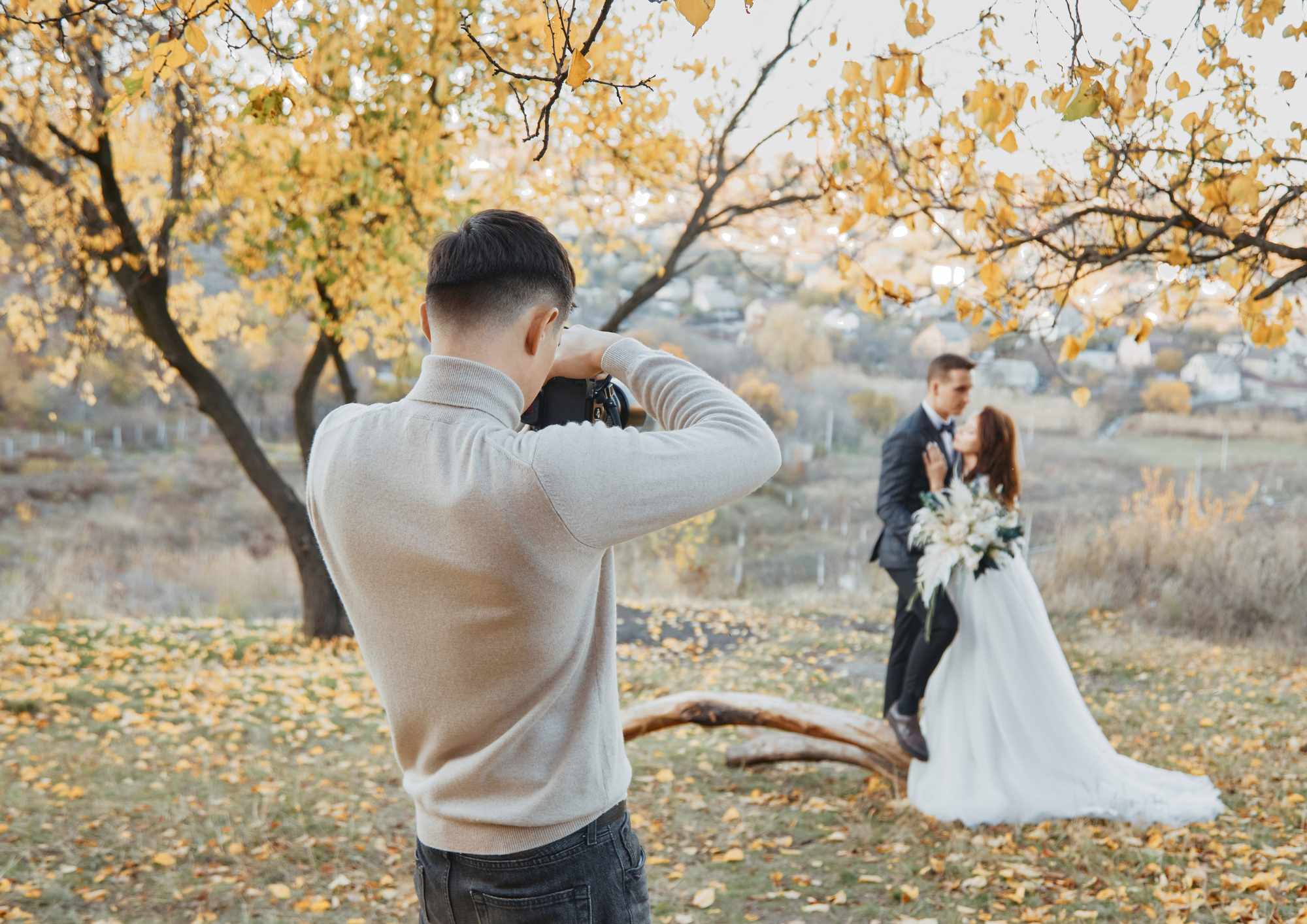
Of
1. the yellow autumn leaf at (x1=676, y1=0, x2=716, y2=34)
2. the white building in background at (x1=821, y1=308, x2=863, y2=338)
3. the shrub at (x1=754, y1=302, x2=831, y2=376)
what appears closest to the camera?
the yellow autumn leaf at (x1=676, y1=0, x2=716, y2=34)

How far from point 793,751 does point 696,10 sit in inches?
154

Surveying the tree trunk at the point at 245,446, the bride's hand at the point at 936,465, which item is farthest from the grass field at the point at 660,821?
the bride's hand at the point at 936,465

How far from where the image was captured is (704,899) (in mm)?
3355

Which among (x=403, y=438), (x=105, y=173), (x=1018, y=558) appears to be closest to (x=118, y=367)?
(x=105, y=173)

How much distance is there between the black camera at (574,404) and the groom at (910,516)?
121 inches

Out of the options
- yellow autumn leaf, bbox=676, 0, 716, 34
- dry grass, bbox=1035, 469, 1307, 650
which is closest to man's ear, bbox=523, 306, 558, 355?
yellow autumn leaf, bbox=676, 0, 716, 34

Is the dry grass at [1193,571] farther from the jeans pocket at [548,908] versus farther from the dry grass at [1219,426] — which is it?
the jeans pocket at [548,908]

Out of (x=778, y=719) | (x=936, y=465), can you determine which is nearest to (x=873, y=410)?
(x=936, y=465)

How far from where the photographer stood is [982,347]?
15.5 m

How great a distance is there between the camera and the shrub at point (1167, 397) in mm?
15594

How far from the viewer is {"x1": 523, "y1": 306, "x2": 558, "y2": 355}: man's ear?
121 cm

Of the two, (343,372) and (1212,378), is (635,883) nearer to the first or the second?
(343,372)

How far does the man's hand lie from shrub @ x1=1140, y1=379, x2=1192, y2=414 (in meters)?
16.8

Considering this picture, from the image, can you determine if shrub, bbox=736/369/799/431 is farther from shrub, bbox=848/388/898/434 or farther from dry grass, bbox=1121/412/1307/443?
dry grass, bbox=1121/412/1307/443
